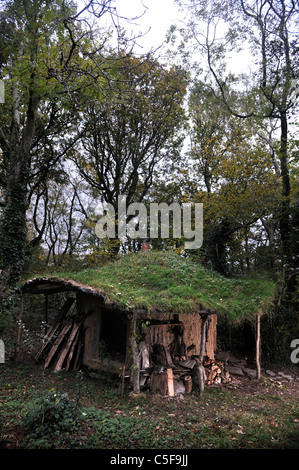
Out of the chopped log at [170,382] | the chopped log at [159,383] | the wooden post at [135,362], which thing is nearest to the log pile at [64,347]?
the wooden post at [135,362]

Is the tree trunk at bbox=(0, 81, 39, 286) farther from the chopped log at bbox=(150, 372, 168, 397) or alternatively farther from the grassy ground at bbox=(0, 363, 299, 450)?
the chopped log at bbox=(150, 372, 168, 397)

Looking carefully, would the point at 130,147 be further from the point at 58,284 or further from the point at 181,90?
the point at 58,284

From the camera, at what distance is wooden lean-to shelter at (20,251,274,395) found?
7.96m

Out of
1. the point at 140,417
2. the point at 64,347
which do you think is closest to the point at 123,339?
the point at 64,347

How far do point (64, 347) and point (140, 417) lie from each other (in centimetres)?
448

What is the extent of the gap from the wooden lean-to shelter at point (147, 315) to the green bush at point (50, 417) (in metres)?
2.38

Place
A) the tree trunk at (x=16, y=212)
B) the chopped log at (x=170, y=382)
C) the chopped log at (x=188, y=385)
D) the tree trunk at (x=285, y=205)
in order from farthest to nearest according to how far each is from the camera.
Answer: the tree trunk at (x=285, y=205) < the tree trunk at (x=16, y=212) < the chopped log at (x=188, y=385) < the chopped log at (x=170, y=382)

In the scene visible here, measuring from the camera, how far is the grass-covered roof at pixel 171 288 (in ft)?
25.8

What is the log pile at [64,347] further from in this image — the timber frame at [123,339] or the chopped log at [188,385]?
the chopped log at [188,385]

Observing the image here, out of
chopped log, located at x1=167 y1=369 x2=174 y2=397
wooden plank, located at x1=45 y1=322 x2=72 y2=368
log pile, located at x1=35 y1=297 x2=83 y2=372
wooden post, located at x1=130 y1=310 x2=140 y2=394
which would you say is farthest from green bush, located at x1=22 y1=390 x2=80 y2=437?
wooden plank, located at x1=45 y1=322 x2=72 y2=368

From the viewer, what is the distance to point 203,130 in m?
20.8

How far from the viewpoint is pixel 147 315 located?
8898mm

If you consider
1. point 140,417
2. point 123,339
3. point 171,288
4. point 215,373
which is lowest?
point 215,373

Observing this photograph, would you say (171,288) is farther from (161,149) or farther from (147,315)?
(161,149)
